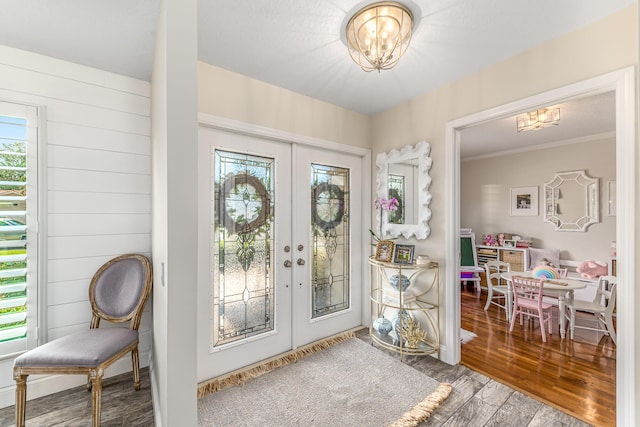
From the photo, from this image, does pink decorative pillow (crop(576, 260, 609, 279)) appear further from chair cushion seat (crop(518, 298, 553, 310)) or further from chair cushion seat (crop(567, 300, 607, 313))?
chair cushion seat (crop(518, 298, 553, 310))

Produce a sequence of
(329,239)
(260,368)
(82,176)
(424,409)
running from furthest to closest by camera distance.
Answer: (329,239) < (260,368) < (82,176) < (424,409)

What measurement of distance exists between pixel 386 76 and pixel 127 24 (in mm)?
1874

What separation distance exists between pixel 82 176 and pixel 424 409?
3040 millimetres

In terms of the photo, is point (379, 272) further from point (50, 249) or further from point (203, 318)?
point (50, 249)

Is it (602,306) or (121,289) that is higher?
(121,289)

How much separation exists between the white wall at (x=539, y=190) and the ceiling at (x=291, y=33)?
Answer: 11.0 ft

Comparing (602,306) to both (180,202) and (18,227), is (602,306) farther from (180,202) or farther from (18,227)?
(18,227)

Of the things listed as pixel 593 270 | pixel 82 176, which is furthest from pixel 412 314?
pixel 82 176

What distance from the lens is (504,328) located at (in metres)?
3.24

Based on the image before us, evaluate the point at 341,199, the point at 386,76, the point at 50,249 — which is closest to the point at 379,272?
the point at 341,199

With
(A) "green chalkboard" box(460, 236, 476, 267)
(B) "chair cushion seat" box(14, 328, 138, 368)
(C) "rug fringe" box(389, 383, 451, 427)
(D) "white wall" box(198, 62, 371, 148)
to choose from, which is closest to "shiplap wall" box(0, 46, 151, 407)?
(B) "chair cushion seat" box(14, 328, 138, 368)

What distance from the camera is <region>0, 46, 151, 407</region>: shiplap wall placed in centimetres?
195

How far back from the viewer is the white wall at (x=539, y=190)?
3.91 metres

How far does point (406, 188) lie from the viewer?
283cm
